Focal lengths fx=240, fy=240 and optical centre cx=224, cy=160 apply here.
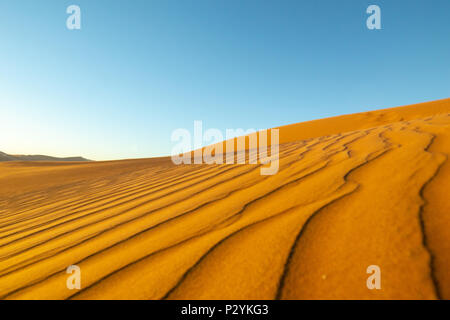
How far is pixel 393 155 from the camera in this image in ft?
6.66

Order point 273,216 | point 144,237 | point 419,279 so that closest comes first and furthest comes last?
point 419,279, point 273,216, point 144,237

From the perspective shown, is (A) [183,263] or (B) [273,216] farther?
(B) [273,216]

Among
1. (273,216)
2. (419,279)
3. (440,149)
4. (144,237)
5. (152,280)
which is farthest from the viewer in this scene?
(440,149)

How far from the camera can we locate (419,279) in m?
0.75

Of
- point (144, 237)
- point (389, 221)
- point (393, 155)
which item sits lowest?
point (144, 237)

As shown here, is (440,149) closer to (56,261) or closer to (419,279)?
(419,279)

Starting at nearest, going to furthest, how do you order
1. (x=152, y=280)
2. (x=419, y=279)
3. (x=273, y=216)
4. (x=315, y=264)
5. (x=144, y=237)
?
1. (x=419, y=279)
2. (x=315, y=264)
3. (x=152, y=280)
4. (x=273, y=216)
5. (x=144, y=237)

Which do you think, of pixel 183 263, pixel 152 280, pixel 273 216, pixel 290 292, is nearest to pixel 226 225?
pixel 273 216

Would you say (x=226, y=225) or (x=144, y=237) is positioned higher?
(x=226, y=225)

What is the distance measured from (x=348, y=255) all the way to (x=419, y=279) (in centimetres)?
21

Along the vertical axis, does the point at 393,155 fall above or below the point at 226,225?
above

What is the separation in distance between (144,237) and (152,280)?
0.52m
